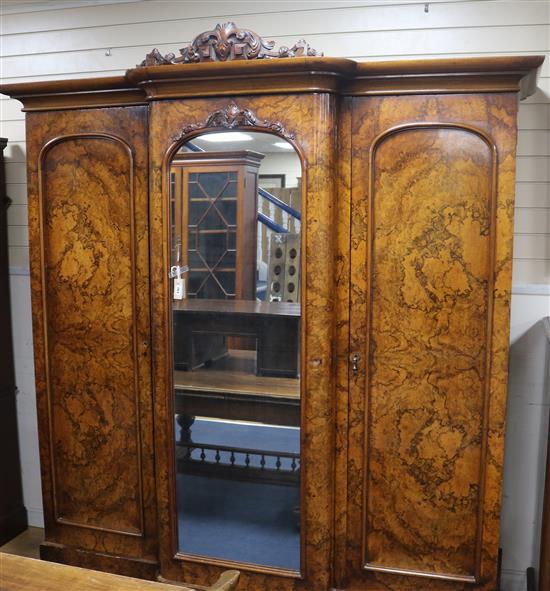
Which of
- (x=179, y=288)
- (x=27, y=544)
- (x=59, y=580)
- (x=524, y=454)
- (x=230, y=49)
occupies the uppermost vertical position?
(x=230, y=49)

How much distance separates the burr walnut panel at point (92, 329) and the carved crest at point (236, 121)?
1.29ft

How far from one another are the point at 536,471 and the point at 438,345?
94 cm

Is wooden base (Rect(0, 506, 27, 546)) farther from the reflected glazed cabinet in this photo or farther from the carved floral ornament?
the carved floral ornament

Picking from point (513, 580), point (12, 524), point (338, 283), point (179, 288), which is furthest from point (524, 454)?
point (12, 524)

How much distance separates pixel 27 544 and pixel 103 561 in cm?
71

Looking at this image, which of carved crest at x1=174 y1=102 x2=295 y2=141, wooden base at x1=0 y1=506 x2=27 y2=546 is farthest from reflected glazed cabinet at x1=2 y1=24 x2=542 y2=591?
wooden base at x1=0 y1=506 x2=27 y2=546

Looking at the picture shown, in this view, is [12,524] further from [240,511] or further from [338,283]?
[338,283]

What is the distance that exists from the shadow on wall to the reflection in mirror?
1.03 m

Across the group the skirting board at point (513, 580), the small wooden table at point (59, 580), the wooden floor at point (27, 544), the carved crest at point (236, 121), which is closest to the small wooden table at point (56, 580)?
the small wooden table at point (59, 580)

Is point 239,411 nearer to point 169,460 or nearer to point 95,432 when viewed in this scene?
point 169,460

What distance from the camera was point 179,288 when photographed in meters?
2.43

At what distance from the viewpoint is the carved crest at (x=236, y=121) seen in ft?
7.33

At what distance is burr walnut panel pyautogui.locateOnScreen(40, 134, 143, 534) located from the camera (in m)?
2.52

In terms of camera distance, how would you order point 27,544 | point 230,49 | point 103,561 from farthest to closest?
point 27,544, point 103,561, point 230,49
